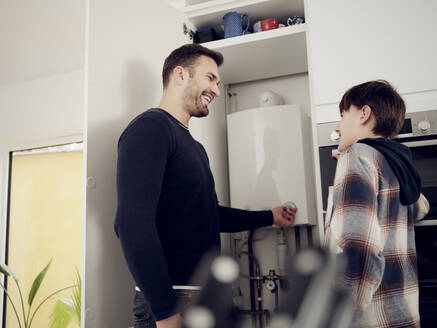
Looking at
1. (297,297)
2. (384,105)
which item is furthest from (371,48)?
(297,297)

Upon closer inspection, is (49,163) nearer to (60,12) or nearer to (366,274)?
(60,12)

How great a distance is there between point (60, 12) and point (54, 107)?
43.1 inches

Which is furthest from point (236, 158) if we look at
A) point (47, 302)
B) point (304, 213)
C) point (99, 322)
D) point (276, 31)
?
point (47, 302)

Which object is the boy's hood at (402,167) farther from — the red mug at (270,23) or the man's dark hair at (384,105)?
the red mug at (270,23)

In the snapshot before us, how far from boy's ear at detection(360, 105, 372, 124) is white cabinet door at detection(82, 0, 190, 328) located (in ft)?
2.63

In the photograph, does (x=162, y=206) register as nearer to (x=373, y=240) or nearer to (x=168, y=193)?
(x=168, y=193)

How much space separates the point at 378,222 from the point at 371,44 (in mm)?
974

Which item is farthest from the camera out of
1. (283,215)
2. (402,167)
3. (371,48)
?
(283,215)

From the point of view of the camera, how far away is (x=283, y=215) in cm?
207

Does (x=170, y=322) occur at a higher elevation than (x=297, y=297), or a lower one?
lower

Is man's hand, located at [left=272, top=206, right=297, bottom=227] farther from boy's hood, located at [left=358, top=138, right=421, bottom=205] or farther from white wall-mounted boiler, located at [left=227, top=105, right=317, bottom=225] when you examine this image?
boy's hood, located at [left=358, top=138, right=421, bottom=205]

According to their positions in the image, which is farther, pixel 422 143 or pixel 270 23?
pixel 270 23

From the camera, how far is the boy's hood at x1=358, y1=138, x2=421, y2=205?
1.20 m

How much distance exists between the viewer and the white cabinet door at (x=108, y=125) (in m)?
1.31
